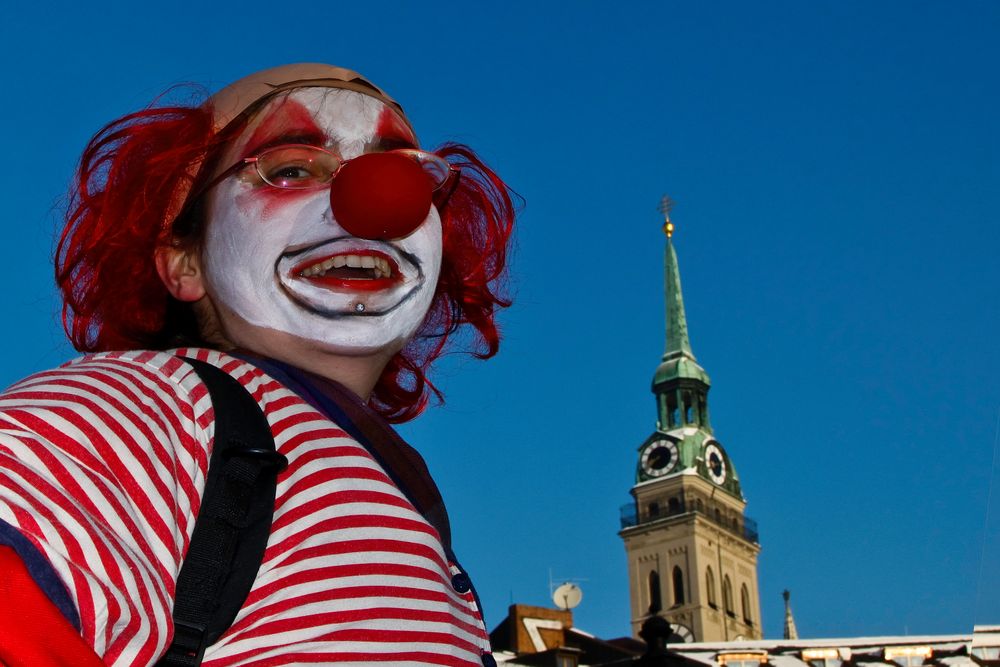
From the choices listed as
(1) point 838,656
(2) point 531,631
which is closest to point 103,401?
(2) point 531,631

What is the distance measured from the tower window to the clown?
211ft

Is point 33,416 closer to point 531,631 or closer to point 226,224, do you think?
point 226,224

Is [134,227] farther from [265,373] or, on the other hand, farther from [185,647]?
[185,647]

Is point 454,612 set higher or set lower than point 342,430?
lower

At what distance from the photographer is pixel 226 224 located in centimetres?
231

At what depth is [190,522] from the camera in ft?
5.15

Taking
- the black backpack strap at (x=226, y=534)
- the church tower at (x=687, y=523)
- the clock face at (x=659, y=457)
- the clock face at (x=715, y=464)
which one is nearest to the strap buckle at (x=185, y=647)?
the black backpack strap at (x=226, y=534)

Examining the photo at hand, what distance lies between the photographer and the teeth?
226 cm

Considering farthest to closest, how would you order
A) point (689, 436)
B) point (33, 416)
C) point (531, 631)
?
point (689, 436) → point (531, 631) → point (33, 416)

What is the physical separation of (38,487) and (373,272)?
1.09 metres

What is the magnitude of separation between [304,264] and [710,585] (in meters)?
65.8

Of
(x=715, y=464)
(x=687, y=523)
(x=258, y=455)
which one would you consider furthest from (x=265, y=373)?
(x=715, y=464)

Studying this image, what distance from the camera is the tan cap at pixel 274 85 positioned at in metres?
2.47

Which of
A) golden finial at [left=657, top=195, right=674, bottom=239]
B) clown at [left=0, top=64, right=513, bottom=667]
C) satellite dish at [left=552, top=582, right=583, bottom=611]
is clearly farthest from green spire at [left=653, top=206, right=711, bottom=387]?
clown at [left=0, top=64, right=513, bottom=667]
